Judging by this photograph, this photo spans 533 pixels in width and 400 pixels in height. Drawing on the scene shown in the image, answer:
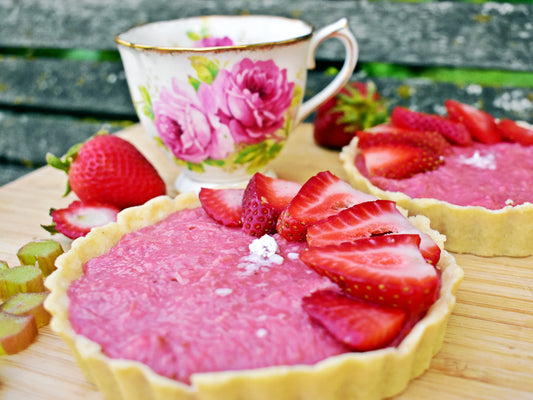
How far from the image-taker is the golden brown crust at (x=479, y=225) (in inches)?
55.6

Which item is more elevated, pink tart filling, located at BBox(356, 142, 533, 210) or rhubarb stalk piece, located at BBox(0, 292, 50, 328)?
pink tart filling, located at BBox(356, 142, 533, 210)

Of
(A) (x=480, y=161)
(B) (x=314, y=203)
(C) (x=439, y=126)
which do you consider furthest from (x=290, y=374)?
(C) (x=439, y=126)

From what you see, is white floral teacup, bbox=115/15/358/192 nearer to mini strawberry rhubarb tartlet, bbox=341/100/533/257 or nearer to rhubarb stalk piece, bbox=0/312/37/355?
mini strawberry rhubarb tartlet, bbox=341/100/533/257

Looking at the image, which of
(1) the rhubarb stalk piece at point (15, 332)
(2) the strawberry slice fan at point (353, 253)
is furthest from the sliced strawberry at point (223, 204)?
(1) the rhubarb stalk piece at point (15, 332)

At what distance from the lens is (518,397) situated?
0.96m

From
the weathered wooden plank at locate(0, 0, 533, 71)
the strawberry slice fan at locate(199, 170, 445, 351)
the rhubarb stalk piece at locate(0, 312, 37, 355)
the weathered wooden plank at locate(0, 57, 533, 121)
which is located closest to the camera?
the strawberry slice fan at locate(199, 170, 445, 351)

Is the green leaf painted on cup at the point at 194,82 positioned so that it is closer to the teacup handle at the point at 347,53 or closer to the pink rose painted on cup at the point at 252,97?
the pink rose painted on cup at the point at 252,97

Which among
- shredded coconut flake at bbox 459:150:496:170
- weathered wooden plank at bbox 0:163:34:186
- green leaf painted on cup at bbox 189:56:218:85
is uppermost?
green leaf painted on cup at bbox 189:56:218:85

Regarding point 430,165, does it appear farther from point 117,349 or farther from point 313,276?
point 117,349

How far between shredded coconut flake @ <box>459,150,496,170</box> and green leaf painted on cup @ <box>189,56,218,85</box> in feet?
2.78

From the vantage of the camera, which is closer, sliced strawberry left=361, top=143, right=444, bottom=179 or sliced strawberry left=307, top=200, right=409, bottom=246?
sliced strawberry left=307, top=200, right=409, bottom=246

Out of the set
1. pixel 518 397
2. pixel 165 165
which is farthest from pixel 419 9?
pixel 518 397

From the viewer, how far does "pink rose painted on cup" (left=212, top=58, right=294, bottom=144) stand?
1.51 m

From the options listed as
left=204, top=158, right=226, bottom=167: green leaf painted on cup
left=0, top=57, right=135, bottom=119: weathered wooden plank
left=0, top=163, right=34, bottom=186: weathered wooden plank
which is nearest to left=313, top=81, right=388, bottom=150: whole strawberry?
left=204, top=158, right=226, bottom=167: green leaf painted on cup
